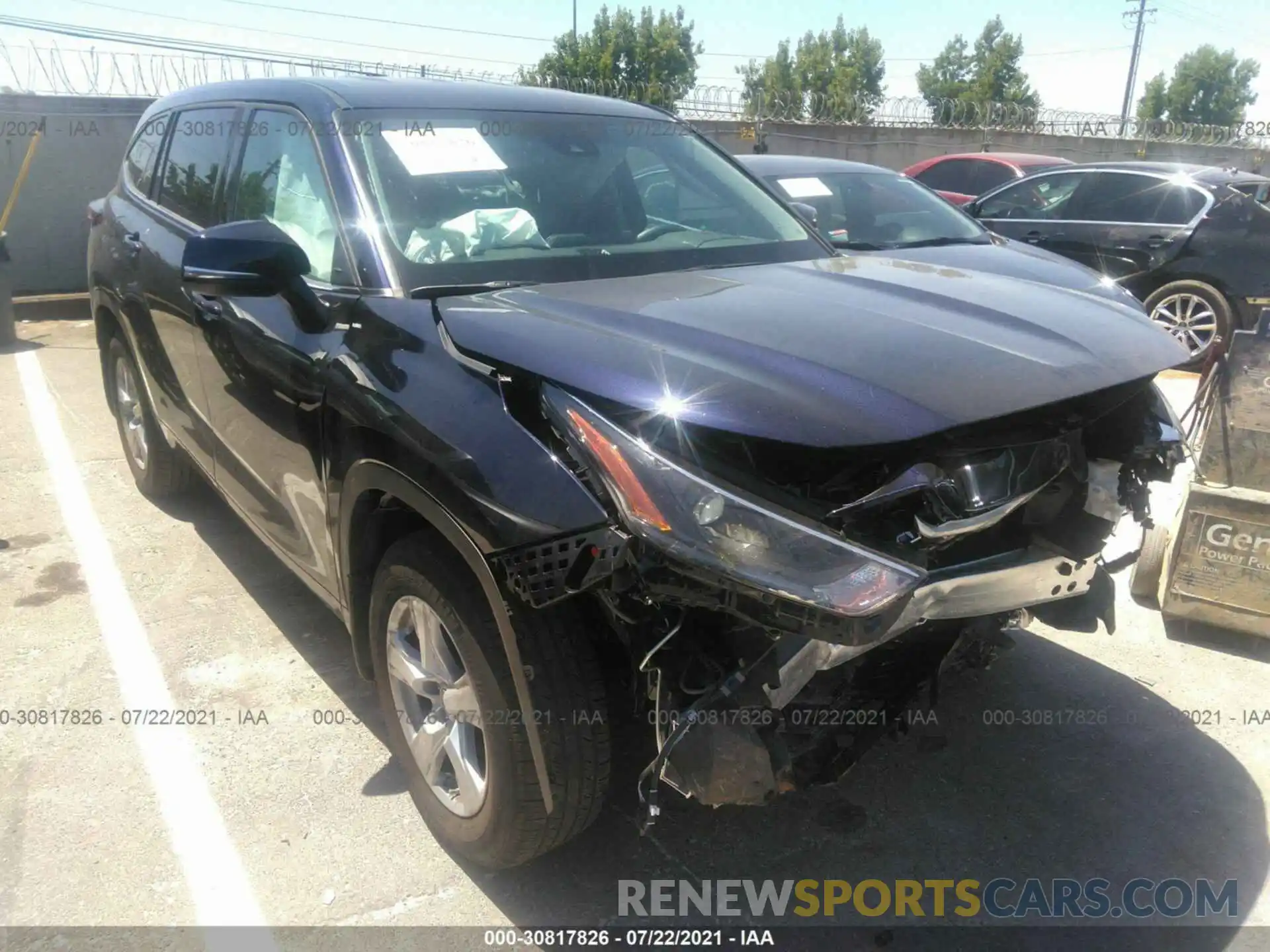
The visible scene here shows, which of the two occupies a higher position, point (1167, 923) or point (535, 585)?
point (535, 585)

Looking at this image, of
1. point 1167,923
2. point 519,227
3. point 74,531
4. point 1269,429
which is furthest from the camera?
point 74,531

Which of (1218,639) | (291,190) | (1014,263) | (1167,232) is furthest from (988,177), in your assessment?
(291,190)

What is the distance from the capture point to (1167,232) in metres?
8.07

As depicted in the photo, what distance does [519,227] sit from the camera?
2777 millimetres

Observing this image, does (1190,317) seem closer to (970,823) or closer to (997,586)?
(970,823)

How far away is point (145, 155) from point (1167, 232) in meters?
7.57

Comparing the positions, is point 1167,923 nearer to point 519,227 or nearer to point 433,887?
point 433,887

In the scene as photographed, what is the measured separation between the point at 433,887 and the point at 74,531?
310cm

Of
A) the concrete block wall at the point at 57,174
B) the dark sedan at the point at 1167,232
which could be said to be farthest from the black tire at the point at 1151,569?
the concrete block wall at the point at 57,174

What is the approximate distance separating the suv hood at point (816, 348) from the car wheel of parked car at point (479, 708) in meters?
0.50

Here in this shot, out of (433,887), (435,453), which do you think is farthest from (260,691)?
(435,453)

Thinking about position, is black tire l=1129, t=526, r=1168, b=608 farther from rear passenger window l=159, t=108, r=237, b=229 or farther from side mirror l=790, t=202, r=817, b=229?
rear passenger window l=159, t=108, r=237, b=229

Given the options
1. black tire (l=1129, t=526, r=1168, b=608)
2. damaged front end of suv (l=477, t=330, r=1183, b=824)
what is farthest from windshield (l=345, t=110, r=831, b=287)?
black tire (l=1129, t=526, r=1168, b=608)

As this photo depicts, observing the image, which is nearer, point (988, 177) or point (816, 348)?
point (816, 348)
